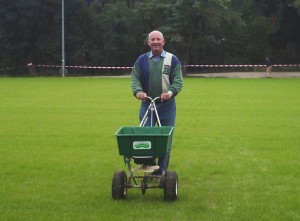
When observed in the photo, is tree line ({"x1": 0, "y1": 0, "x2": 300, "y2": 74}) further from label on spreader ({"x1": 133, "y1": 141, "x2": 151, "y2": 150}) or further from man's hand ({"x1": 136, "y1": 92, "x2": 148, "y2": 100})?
label on spreader ({"x1": 133, "y1": 141, "x2": 151, "y2": 150})

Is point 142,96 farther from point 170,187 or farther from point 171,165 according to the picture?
point 171,165

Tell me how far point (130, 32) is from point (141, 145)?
158ft

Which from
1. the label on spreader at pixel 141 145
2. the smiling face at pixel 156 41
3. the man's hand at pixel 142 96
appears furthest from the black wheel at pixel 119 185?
the smiling face at pixel 156 41

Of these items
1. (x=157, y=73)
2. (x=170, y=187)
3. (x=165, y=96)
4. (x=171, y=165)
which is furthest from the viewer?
(x=171, y=165)

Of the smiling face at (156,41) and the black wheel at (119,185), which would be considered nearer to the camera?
the black wheel at (119,185)

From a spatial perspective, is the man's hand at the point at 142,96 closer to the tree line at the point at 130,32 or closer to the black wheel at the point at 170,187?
the black wheel at the point at 170,187

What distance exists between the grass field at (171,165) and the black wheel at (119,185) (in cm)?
10

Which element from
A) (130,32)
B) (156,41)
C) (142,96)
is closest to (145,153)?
(142,96)

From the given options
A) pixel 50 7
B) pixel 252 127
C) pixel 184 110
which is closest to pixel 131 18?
pixel 50 7

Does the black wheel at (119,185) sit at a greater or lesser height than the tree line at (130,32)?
greater

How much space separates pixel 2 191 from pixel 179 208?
7.80 feet

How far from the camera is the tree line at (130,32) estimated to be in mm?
53375

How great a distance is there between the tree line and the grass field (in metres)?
33.9

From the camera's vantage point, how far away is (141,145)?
→ 7.13 metres
